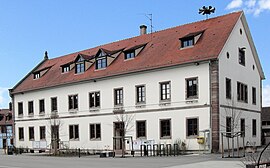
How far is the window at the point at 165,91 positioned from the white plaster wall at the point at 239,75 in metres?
4.73

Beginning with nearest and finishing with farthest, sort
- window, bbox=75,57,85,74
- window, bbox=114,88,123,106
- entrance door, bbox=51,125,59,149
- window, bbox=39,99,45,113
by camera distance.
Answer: window, bbox=114,88,123,106, window, bbox=75,57,85,74, entrance door, bbox=51,125,59,149, window, bbox=39,99,45,113

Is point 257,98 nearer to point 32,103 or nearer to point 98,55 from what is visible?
point 98,55

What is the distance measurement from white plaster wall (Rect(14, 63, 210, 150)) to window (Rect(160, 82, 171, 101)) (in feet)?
1.22

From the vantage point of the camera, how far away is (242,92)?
1457 inches

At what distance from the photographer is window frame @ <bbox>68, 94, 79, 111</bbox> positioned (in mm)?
43969

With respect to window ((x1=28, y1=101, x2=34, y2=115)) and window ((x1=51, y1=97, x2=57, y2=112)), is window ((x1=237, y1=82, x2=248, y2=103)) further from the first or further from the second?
window ((x1=28, y1=101, x2=34, y2=115))

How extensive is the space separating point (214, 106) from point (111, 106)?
11760 millimetres

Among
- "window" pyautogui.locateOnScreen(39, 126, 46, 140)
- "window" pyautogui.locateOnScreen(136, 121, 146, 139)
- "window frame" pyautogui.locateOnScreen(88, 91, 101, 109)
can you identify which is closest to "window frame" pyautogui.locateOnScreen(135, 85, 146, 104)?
"window" pyautogui.locateOnScreen(136, 121, 146, 139)

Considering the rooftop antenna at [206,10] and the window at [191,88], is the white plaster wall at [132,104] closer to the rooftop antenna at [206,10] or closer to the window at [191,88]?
the window at [191,88]

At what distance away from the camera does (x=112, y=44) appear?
47.3 metres

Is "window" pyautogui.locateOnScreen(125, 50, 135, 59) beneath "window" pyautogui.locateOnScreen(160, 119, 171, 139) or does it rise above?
above

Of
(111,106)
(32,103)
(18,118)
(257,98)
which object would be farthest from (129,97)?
(18,118)

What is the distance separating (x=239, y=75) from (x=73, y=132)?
19.1 meters

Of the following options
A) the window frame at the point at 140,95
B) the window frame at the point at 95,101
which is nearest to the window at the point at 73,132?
the window frame at the point at 95,101
